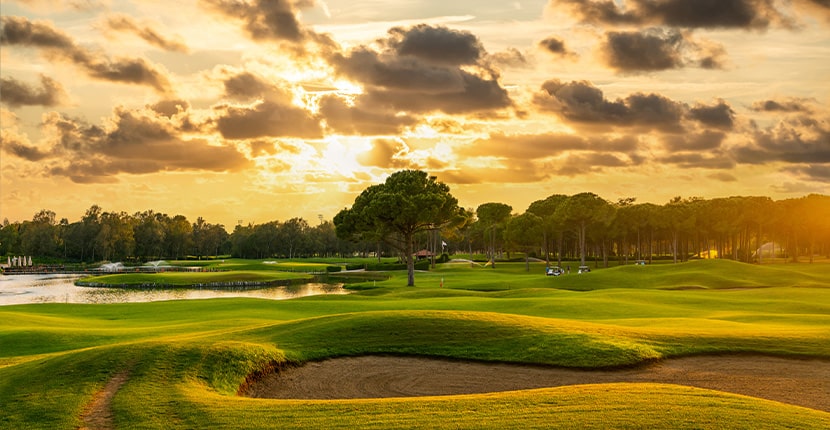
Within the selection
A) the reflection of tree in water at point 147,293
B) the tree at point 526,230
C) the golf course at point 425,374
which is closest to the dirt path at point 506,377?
the golf course at point 425,374

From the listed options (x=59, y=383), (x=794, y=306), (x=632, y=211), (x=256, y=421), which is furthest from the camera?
(x=632, y=211)

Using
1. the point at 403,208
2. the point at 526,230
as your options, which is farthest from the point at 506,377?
the point at 526,230

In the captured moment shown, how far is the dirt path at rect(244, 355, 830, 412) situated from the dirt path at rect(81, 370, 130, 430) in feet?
14.1

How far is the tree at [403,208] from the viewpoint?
81188 mm

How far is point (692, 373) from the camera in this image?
2448 centimetres

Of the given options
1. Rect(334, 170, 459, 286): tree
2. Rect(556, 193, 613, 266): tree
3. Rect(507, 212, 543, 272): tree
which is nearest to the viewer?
Rect(334, 170, 459, 286): tree

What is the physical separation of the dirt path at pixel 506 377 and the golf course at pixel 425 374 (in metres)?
0.10

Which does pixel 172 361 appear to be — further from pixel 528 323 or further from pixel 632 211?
pixel 632 211

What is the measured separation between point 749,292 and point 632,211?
7490 cm

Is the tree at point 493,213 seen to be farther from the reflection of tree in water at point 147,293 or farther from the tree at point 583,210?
the reflection of tree in water at point 147,293

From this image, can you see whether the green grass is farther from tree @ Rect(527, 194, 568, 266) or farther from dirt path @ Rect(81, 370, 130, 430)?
dirt path @ Rect(81, 370, 130, 430)

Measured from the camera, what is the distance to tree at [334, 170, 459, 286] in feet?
266

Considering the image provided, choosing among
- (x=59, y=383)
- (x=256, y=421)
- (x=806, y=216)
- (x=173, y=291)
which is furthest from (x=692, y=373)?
(x=806, y=216)

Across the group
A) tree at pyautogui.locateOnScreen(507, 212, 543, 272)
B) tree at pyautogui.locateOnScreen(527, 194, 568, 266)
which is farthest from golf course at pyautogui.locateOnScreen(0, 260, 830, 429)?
tree at pyautogui.locateOnScreen(507, 212, 543, 272)
